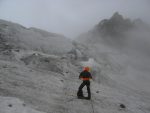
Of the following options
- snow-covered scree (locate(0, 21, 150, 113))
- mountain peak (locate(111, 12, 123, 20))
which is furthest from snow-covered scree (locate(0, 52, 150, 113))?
mountain peak (locate(111, 12, 123, 20))

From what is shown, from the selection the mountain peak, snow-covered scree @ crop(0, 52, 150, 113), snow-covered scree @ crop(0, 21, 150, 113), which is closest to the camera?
snow-covered scree @ crop(0, 52, 150, 113)

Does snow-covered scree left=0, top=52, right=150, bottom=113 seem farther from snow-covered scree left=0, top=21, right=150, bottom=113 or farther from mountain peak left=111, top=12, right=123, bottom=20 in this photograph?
mountain peak left=111, top=12, right=123, bottom=20

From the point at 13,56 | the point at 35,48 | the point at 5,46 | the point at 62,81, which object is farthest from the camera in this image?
the point at 35,48

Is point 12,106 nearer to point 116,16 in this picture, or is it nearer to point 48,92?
point 48,92

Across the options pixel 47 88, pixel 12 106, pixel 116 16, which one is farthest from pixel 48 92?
pixel 116 16

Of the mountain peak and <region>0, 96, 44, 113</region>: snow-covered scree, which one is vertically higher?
the mountain peak

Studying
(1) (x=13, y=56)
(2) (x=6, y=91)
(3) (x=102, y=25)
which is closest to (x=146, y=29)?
(3) (x=102, y=25)

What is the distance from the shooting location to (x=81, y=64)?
88.4ft

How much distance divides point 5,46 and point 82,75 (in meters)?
14.2

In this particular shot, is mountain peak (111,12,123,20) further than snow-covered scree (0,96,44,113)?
Yes

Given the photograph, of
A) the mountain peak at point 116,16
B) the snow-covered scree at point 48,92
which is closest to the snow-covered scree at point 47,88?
the snow-covered scree at point 48,92

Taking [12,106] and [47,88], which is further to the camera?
[47,88]

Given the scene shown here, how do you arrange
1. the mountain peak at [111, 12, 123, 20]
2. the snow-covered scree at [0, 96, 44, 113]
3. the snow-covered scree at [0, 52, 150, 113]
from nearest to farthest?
the snow-covered scree at [0, 96, 44, 113], the snow-covered scree at [0, 52, 150, 113], the mountain peak at [111, 12, 123, 20]

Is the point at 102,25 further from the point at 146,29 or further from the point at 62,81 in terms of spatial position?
the point at 62,81
